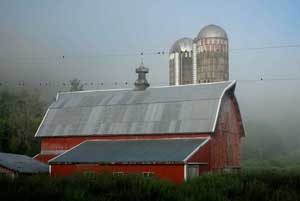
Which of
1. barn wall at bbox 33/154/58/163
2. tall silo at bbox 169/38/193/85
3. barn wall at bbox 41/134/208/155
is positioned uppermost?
tall silo at bbox 169/38/193/85

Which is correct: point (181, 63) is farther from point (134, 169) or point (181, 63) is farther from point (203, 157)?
point (134, 169)

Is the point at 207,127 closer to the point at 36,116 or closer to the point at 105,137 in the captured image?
the point at 105,137

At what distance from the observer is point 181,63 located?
2000 inches

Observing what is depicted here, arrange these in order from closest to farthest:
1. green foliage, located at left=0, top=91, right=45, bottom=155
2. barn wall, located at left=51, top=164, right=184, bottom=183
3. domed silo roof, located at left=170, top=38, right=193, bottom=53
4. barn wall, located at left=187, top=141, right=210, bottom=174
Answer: barn wall, located at left=51, top=164, right=184, bottom=183 → barn wall, located at left=187, top=141, right=210, bottom=174 → green foliage, located at left=0, top=91, right=45, bottom=155 → domed silo roof, located at left=170, top=38, right=193, bottom=53

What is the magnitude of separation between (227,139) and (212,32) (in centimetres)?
1689

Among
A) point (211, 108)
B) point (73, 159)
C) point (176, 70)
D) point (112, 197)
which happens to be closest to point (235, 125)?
point (211, 108)

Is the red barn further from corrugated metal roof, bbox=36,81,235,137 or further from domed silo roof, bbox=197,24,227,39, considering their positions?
domed silo roof, bbox=197,24,227,39

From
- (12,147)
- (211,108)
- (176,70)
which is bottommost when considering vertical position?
(12,147)

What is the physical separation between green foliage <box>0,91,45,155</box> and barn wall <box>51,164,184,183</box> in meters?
17.3

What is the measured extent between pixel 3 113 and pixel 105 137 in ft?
92.2

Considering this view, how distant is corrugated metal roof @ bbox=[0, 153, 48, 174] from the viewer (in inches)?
1196

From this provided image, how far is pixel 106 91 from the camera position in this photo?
3875 centimetres

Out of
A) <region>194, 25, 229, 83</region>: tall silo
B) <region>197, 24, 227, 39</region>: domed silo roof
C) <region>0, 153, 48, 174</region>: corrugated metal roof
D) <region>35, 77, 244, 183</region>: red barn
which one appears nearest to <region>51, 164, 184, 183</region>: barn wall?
<region>35, 77, 244, 183</region>: red barn

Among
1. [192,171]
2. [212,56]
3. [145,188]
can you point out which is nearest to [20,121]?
[212,56]
